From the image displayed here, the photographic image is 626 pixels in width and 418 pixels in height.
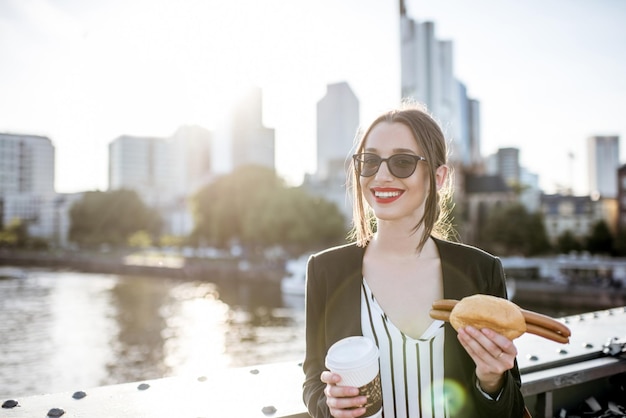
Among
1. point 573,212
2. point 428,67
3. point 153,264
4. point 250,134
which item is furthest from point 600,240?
point 250,134

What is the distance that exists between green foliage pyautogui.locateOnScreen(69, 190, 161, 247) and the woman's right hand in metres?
85.6

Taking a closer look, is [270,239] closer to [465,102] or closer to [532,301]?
[532,301]

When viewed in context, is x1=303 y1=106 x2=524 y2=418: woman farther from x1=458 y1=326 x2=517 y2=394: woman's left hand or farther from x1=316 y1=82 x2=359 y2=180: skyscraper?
x1=316 y1=82 x2=359 y2=180: skyscraper

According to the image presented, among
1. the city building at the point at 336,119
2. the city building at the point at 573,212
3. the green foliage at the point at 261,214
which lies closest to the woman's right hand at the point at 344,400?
the green foliage at the point at 261,214

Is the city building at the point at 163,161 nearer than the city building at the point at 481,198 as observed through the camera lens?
No

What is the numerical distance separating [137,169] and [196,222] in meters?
101

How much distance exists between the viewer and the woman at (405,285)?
6.25ft

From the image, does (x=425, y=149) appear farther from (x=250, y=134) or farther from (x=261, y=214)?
(x=250, y=134)

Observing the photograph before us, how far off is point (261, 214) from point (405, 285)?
48113mm

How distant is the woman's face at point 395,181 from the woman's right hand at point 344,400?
0.71 meters

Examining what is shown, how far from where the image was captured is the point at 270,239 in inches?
1984

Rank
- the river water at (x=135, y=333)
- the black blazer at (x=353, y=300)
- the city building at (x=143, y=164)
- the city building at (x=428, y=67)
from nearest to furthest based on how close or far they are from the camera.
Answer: the black blazer at (x=353, y=300) → the river water at (x=135, y=333) → the city building at (x=428, y=67) → the city building at (x=143, y=164)

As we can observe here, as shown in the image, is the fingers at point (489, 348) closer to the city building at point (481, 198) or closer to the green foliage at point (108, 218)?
the city building at point (481, 198)

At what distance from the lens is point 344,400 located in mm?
1578
